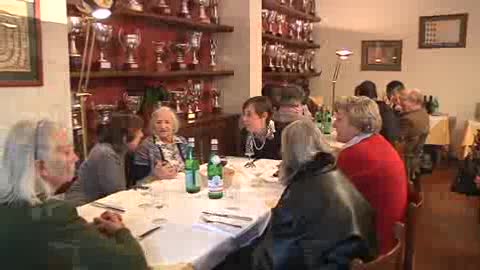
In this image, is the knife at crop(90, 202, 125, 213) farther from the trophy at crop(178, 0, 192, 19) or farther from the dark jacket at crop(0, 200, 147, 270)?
the trophy at crop(178, 0, 192, 19)

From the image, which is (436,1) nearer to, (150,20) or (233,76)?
(233,76)

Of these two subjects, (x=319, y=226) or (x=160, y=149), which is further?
(x=160, y=149)

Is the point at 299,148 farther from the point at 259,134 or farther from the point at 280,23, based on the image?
the point at 280,23

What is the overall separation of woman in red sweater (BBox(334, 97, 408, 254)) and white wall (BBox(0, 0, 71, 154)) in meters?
1.42

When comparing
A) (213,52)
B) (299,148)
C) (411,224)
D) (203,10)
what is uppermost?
(203,10)

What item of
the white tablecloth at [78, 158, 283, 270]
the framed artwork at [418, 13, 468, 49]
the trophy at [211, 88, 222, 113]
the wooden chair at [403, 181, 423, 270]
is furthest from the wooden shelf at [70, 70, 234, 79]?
the framed artwork at [418, 13, 468, 49]

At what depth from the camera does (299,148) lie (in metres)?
1.82

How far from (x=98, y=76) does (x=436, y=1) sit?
510cm

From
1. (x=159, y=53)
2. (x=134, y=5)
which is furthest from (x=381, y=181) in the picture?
(x=159, y=53)

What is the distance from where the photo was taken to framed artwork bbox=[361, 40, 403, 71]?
6.96 metres

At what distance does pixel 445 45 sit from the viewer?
6.63 meters

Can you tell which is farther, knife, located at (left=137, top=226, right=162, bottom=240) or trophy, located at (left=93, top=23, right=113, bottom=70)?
trophy, located at (left=93, top=23, right=113, bottom=70)

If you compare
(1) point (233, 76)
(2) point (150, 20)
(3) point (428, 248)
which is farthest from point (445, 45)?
(2) point (150, 20)

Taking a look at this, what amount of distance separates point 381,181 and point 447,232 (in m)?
2.11
